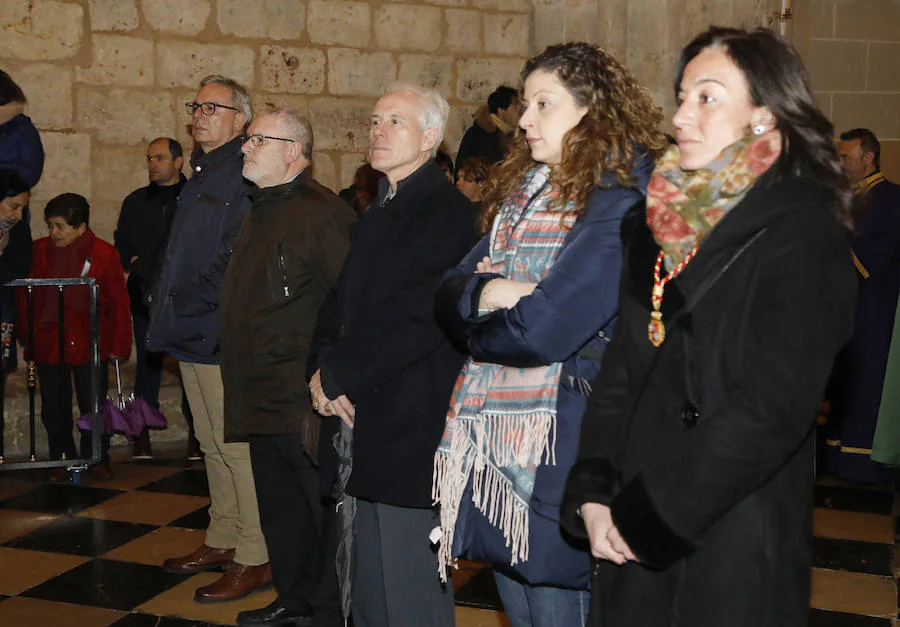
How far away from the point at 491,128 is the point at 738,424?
5475 millimetres

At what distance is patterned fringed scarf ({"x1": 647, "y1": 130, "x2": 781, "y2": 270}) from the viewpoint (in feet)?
5.65

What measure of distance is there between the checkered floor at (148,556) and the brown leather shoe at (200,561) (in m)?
0.04

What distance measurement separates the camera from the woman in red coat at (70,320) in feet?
18.2

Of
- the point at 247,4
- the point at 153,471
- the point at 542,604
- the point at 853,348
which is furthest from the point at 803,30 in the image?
the point at 542,604

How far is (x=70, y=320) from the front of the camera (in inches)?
218

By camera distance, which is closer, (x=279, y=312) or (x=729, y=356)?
(x=729, y=356)

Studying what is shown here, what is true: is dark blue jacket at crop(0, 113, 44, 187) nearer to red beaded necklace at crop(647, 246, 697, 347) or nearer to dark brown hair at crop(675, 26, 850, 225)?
red beaded necklace at crop(647, 246, 697, 347)

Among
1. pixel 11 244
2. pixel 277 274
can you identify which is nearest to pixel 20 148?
pixel 11 244

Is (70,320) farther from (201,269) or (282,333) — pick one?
(282,333)

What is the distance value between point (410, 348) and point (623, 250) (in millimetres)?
881

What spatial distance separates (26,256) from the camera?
5.33 meters

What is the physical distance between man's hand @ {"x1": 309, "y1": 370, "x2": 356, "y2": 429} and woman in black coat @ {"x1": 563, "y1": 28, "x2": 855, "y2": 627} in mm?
1079

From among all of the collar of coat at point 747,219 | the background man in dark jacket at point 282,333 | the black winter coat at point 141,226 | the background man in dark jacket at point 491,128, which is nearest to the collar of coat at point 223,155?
the background man in dark jacket at point 282,333

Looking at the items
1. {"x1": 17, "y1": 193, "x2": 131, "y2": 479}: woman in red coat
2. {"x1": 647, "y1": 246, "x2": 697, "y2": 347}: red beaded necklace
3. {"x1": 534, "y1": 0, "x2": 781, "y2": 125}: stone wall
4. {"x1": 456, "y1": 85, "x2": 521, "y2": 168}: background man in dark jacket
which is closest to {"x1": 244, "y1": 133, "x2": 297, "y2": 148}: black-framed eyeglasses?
{"x1": 647, "y1": 246, "x2": 697, "y2": 347}: red beaded necklace
